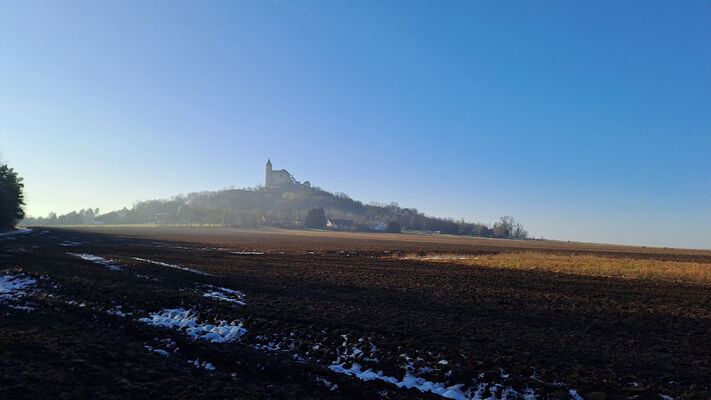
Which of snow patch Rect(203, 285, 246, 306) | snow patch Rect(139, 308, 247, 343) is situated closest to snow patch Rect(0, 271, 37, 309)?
snow patch Rect(139, 308, 247, 343)

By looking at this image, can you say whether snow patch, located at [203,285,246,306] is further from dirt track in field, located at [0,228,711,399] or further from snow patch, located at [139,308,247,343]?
snow patch, located at [139,308,247,343]

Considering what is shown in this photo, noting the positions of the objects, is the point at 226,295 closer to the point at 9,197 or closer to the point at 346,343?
the point at 346,343

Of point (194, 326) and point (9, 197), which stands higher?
point (9, 197)

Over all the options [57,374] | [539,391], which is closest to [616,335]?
[539,391]

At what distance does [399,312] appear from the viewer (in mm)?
12617

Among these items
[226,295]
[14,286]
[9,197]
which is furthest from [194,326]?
[9,197]

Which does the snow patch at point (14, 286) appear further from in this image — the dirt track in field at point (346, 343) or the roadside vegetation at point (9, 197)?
the roadside vegetation at point (9, 197)

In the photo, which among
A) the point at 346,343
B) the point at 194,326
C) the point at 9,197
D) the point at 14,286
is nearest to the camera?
the point at 346,343

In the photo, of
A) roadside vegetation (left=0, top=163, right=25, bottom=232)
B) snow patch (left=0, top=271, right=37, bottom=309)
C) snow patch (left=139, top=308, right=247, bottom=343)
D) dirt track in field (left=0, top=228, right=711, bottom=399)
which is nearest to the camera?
dirt track in field (left=0, top=228, right=711, bottom=399)

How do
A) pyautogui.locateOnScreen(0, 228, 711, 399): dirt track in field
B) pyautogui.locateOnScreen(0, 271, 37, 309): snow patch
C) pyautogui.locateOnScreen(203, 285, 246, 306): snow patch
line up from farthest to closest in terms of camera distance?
pyautogui.locateOnScreen(203, 285, 246, 306): snow patch
pyautogui.locateOnScreen(0, 271, 37, 309): snow patch
pyautogui.locateOnScreen(0, 228, 711, 399): dirt track in field

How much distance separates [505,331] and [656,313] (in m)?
7.40

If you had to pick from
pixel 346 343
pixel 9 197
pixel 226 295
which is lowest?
pixel 226 295

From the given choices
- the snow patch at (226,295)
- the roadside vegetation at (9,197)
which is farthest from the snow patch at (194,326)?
the roadside vegetation at (9,197)

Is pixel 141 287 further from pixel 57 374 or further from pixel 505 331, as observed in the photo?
pixel 505 331
